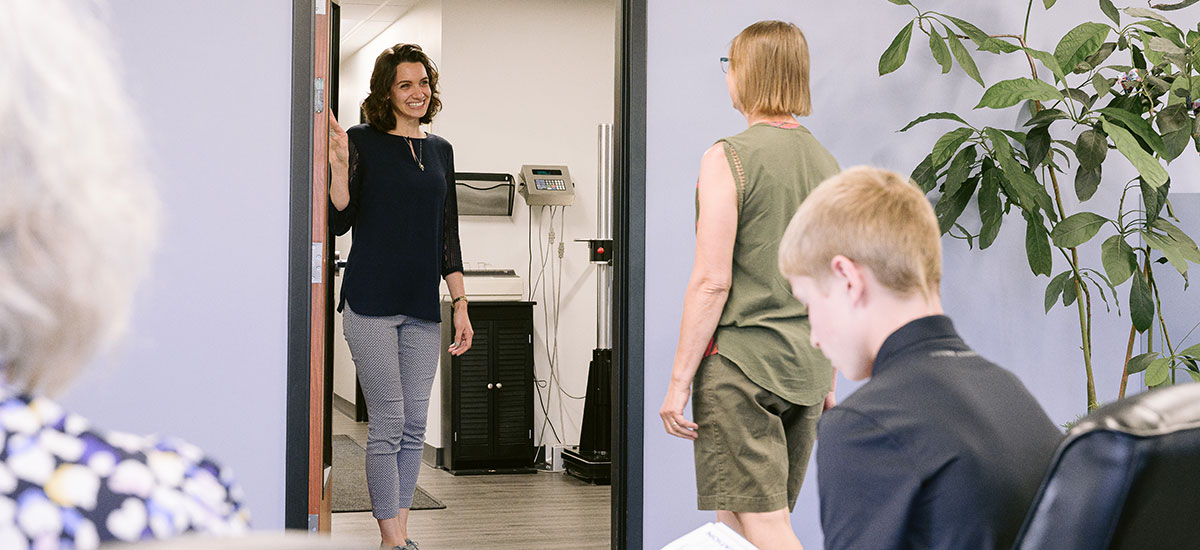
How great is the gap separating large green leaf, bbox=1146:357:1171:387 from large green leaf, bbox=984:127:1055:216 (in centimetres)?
58

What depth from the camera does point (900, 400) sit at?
1146mm

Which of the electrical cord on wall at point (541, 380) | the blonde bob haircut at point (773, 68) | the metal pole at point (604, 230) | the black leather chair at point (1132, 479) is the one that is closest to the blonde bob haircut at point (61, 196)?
the black leather chair at point (1132, 479)

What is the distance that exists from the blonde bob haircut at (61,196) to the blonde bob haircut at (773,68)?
192cm

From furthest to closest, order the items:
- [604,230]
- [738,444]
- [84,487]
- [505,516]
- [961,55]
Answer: [604,230], [505,516], [961,55], [738,444], [84,487]

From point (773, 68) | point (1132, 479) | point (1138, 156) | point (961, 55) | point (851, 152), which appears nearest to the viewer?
point (1132, 479)

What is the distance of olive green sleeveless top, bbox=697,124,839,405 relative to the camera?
7.63 feet

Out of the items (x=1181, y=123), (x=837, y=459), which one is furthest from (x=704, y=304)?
(x=1181, y=123)

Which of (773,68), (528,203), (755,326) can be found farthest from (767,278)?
(528,203)

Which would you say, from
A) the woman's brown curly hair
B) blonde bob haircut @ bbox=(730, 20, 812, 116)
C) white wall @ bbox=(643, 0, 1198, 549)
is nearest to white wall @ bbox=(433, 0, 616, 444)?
the woman's brown curly hair

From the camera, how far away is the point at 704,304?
2354 mm

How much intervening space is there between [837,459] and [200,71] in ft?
7.99

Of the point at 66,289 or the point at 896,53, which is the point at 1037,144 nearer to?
the point at 896,53

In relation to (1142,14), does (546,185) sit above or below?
below

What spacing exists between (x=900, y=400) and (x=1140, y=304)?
256cm
